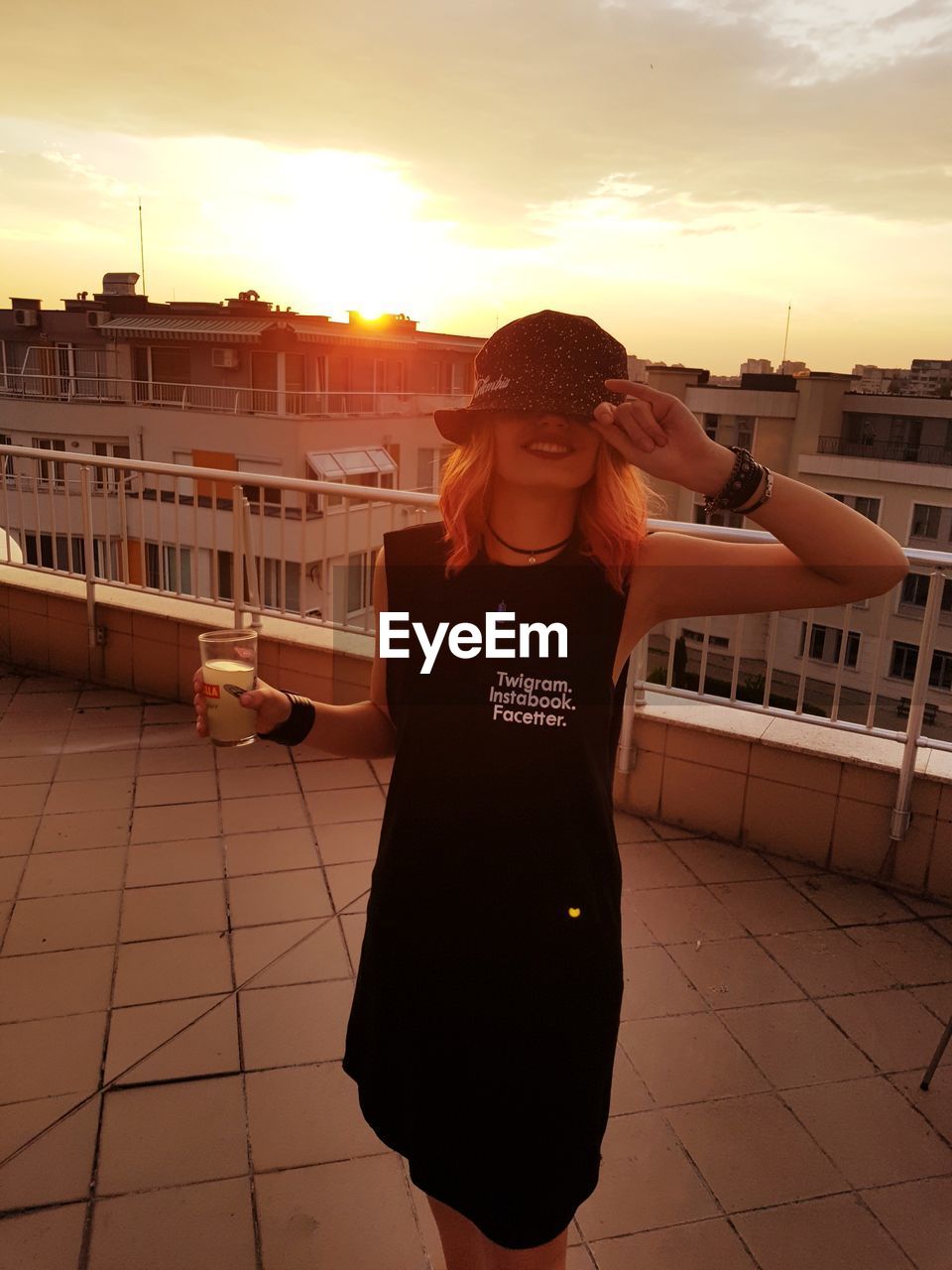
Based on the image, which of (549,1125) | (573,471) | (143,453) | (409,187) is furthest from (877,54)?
(143,453)

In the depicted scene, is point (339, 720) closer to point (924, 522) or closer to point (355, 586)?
point (355, 586)

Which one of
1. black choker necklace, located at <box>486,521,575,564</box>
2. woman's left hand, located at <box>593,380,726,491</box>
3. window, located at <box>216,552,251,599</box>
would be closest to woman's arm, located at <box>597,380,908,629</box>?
woman's left hand, located at <box>593,380,726,491</box>

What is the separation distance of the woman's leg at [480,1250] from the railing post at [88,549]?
462 cm

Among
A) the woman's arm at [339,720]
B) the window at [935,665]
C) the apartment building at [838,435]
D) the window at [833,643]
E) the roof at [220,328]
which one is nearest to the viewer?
the woman's arm at [339,720]

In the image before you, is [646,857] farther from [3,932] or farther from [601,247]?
[601,247]

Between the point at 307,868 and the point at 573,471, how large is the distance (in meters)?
2.58

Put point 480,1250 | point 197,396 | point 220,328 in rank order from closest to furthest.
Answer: point 480,1250 → point 220,328 → point 197,396

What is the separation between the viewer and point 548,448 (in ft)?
4.16

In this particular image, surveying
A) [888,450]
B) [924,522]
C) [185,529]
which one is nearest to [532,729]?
[185,529]

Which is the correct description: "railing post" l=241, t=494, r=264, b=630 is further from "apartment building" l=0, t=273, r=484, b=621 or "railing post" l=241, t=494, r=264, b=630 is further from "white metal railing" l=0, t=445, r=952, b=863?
"apartment building" l=0, t=273, r=484, b=621

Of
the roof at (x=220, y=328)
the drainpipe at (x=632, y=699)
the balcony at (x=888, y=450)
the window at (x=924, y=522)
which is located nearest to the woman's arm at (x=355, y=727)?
the drainpipe at (x=632, y=699)

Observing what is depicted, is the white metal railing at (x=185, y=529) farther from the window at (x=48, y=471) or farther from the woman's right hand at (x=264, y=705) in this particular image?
the woman's right hand at (x=264, y=705)

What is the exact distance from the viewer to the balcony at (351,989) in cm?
192

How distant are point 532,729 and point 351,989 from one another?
181 centimetres
